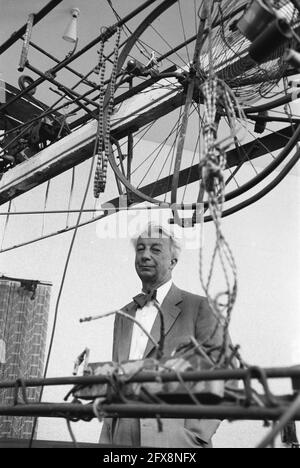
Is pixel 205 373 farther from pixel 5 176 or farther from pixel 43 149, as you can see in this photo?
pixel 5 176

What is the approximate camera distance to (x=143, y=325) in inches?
85.3

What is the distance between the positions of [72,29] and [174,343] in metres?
2.72

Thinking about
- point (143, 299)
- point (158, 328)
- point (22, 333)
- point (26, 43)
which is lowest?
point (158, 328)

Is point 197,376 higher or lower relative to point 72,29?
lower

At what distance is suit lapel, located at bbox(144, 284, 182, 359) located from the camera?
6.75 ft

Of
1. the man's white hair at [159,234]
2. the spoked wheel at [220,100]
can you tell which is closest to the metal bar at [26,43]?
the spoked wheel at [220,100]

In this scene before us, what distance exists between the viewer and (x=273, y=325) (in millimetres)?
5566

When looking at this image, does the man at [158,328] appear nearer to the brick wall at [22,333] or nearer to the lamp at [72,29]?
the lamp at [72,29]

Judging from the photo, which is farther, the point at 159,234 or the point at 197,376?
the point at 159,234

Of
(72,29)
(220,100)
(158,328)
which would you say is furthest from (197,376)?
(72,29)

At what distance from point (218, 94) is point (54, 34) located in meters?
3.63

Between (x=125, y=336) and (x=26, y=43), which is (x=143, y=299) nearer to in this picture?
(x=125, y=336)

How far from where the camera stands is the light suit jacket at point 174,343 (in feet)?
6.07

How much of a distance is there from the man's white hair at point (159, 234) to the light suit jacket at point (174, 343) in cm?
20
